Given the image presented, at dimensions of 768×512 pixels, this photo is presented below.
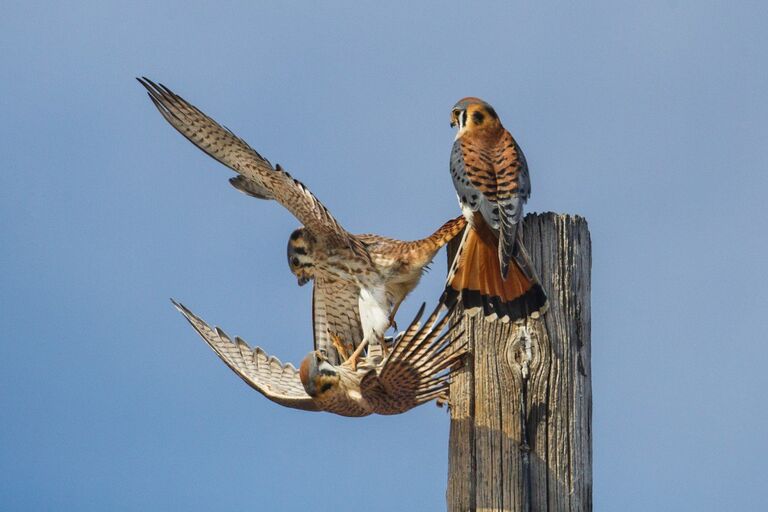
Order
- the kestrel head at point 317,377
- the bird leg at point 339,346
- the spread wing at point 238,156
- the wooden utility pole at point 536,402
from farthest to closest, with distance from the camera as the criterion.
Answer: the bird leg at point 339,346
the spread wing at point 238,156
the kestrel head at point 317,377
the wooden utility pole at point 536,402

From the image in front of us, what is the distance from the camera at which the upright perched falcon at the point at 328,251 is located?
14.1 feet

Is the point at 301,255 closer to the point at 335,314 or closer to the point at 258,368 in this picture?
the point at 335,314

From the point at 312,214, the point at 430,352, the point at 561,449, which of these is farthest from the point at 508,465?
the point at 312,214

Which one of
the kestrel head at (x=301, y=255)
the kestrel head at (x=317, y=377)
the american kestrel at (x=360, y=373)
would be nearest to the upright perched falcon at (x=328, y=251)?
the kestrel head at (x=301, y=255)

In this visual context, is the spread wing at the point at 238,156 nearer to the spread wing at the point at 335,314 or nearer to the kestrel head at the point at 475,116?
the spread wing at the point at 335,314

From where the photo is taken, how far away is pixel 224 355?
444cm

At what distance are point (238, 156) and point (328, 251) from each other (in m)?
0.64

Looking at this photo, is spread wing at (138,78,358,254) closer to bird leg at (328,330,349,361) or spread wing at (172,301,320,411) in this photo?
bird leg at (328,330,349,361)

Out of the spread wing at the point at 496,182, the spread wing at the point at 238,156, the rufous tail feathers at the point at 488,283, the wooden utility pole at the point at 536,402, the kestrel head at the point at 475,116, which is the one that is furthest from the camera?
the spread wing at the point at 238,156

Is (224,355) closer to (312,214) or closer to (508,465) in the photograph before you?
(312,214)

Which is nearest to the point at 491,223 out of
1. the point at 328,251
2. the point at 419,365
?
the point at 419,365

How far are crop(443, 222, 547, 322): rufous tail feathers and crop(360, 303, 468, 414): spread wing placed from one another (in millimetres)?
102

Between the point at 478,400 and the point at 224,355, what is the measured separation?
1.67 metres

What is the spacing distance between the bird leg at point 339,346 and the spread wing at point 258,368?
31 centimetres
